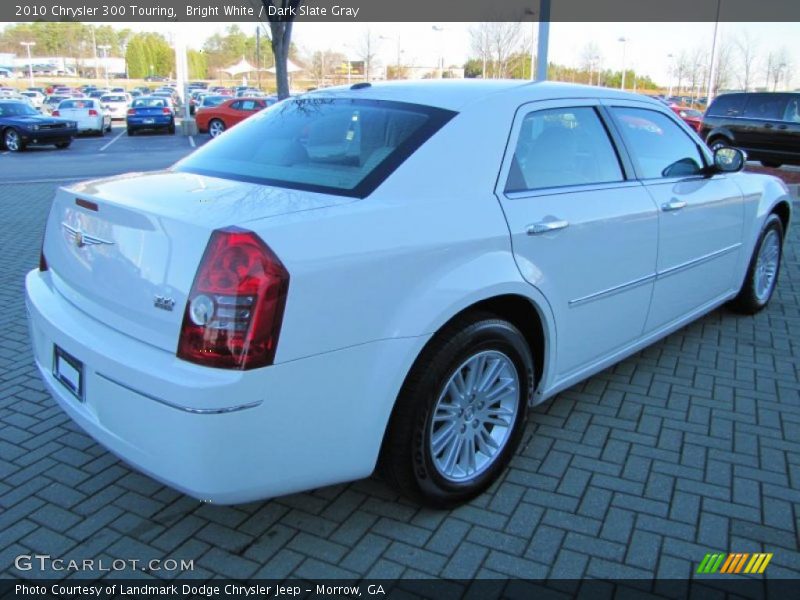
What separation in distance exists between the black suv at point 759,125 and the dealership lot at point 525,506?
12.9 meters

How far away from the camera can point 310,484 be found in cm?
243

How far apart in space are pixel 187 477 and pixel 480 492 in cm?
129

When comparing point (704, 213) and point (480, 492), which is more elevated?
point (704, 213)

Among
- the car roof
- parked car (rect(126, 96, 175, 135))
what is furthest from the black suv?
parked car (rect(126, 96, 175, 135))

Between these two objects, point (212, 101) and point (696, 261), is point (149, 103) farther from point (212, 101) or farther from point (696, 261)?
point (696, 261)

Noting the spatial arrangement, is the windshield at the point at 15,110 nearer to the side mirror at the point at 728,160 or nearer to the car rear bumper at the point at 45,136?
the car rear bumper at the point at 45,136

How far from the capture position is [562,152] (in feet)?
11.0

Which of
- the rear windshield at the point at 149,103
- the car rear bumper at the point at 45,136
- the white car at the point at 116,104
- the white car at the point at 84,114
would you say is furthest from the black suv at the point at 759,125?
the white car at the point at 116,104

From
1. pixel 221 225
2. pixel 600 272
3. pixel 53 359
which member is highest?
pixel 221 225

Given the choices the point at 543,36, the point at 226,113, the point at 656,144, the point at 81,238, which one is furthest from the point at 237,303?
the point at 226,113

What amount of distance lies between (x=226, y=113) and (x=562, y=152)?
25.2 metres

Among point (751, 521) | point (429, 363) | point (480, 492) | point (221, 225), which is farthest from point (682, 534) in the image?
point (221, 225)
